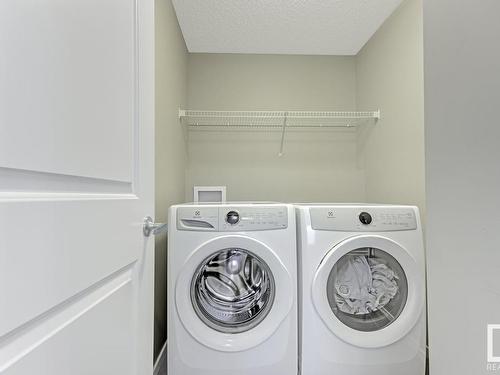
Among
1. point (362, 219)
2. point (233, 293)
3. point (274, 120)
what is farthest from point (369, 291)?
point (274, 120)

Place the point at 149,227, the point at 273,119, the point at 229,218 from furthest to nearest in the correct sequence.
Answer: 1. the point at 273,119
2. the point at 229,218
3. the point at 149,227

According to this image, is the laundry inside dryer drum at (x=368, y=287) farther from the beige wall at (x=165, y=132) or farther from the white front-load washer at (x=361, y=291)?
the beige wall at (x=165, y=132)

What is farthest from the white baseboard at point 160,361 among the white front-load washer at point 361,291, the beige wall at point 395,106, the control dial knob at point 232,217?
the beige wall at point 395,106

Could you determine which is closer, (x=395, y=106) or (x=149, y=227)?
(x=149, y=227)

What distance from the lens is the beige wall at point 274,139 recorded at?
98.6 inches

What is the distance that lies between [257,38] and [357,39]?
0.80 meters

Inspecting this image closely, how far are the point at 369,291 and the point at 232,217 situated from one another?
0.80m

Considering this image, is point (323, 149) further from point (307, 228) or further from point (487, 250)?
point (487, 250)

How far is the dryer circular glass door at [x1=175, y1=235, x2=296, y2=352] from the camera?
135 cm

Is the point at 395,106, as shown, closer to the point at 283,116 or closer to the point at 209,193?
the point at 283,116

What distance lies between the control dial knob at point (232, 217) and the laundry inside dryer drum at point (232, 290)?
0.13 metres

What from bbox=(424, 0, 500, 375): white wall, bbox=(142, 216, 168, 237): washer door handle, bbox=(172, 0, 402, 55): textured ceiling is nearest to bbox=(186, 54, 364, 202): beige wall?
bbox=(172, 0, 402, 55): textured ceiling

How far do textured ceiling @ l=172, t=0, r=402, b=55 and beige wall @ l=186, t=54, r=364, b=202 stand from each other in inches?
5.0

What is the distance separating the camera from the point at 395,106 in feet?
6.59
